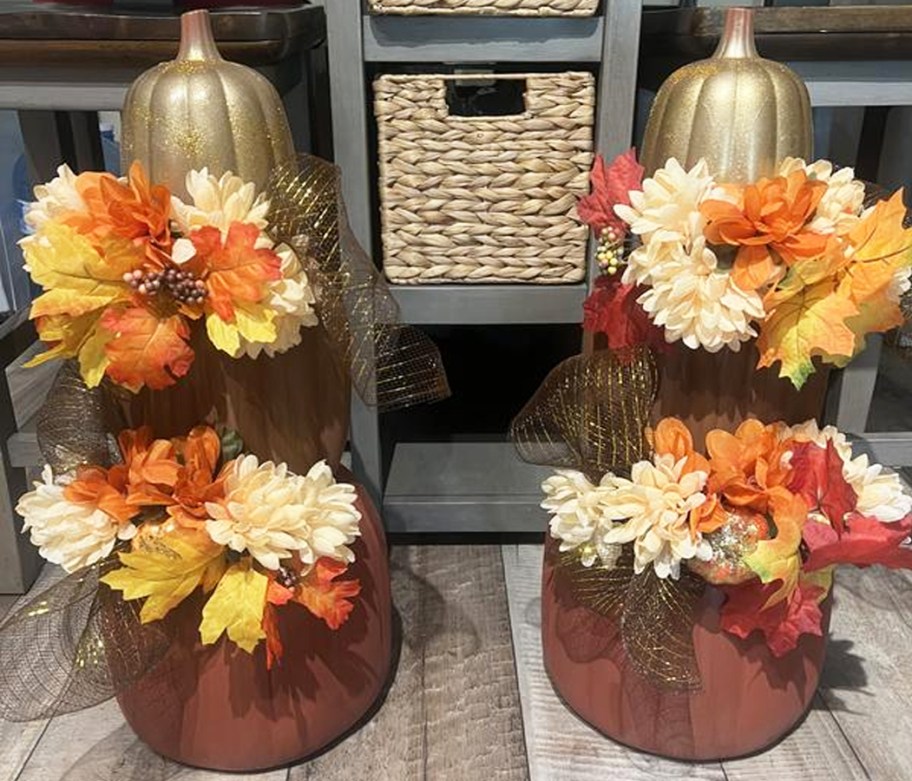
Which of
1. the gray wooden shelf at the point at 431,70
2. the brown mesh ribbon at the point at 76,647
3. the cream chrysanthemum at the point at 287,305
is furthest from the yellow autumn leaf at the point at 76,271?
the gray wooden shelf at the point at 431,70

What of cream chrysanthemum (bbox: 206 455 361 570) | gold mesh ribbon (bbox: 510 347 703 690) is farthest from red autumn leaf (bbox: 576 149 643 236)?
cream chrysanthemum (bbox: 206 455 361 570)

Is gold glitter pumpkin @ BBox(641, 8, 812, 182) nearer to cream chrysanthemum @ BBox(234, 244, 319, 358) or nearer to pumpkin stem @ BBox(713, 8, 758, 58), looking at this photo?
pumpkin stem @ BBox(713, 8, 758, 58)

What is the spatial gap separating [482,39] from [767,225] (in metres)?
0.40

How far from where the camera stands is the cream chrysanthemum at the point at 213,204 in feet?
2.40

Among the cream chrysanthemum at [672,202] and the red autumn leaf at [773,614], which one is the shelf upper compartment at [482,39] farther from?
the red autumn leaf at [773,614]

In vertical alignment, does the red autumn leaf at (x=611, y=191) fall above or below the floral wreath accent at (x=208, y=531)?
above

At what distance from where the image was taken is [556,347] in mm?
1650

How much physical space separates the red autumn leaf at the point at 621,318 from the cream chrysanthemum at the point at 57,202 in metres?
0.46

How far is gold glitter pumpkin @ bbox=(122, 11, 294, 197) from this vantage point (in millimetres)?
748

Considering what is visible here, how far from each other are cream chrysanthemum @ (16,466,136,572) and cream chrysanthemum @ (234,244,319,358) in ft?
0.61

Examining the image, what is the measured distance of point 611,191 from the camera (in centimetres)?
84

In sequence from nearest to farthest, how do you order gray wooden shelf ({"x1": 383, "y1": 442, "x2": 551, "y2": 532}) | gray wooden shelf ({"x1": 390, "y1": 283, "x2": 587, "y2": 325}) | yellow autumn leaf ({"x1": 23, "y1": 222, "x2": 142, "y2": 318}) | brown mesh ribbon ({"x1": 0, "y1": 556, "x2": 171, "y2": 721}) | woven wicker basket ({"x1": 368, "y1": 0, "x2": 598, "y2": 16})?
yellow autumn leaf ({"x1": 23, "y1": 222, "x2": 142, "y2": 318}), brown mesh ribbon ({"x1": 0, "y1": 556, "x2": 171, "y2": 721}), woven wicker basket ({"x1": 368, "y1": 0, "x2": 598, "y2": 16}), gray wooden shelf ({"x1": 390, "y1": 283, "x2": 587, "y2": 325}), gray wooden shelf ({"x1": 383, "y1": 442, "x2": 551, "y2": 532})

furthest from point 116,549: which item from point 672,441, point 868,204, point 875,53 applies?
point 875,53

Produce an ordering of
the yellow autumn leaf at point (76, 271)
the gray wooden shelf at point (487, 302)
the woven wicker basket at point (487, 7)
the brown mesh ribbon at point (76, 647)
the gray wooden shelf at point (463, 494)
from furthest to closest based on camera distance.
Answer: the gray wooden shelf at point (463, 494) < the gray wooden shelf at point (487, 302) < the woven wicker basket at point (487, 7) < the brown mesh ribbon at point (76, 647) < the yellow autumn leaf at point (76, 271)
